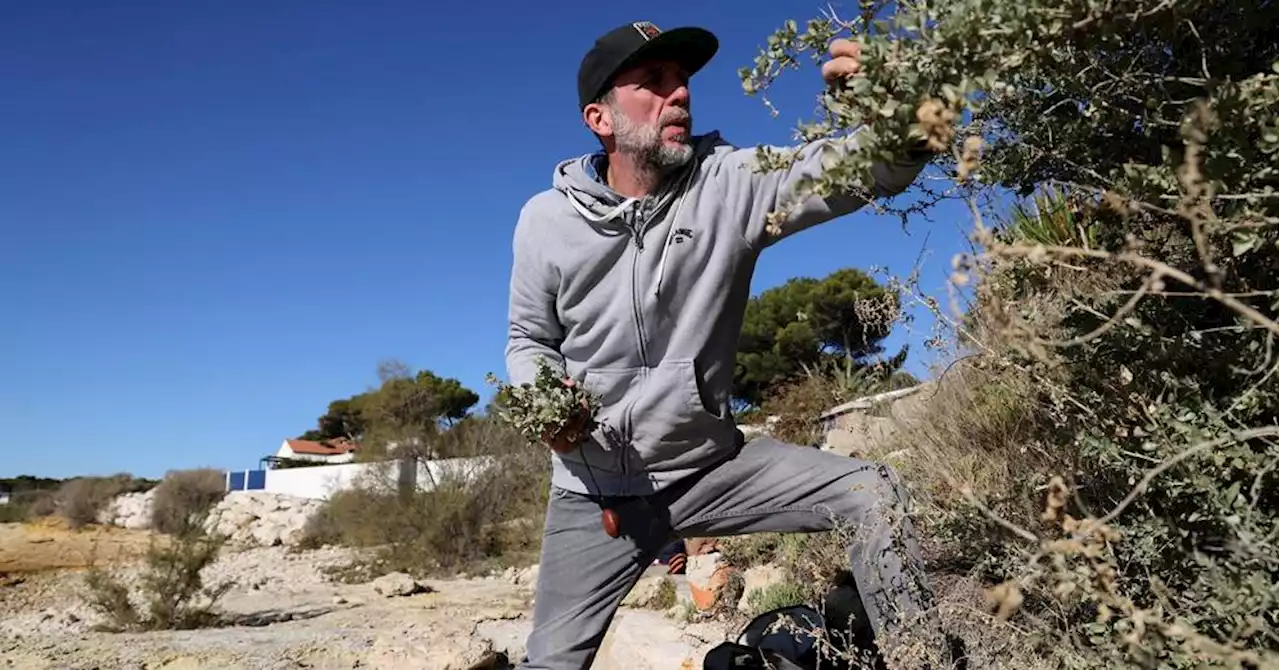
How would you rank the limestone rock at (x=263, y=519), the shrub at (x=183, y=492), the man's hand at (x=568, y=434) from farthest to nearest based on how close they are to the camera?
the shrub at (x=183, y=492)
the limestone rock at (x=263, y=519)
the man's hand at (x=568, y=434)

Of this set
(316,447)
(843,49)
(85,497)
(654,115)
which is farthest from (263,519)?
(843,49)

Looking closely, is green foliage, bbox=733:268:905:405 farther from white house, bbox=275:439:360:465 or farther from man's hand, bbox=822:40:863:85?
white house, bbox=275:439:360:465

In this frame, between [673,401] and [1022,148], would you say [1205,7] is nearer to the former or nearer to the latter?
[1022,148]

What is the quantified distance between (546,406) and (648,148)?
85 centimetres

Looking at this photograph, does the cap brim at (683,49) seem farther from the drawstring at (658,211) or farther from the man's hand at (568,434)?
the man's hand at (568,434)

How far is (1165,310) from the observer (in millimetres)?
1876

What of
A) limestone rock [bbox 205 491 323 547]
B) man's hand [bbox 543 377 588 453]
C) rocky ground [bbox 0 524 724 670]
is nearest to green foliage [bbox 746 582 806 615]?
rocky ground [bbox 0 524 724 670]

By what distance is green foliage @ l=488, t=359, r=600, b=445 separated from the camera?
2.68 meters

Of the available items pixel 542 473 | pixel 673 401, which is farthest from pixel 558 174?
pixel 542 473

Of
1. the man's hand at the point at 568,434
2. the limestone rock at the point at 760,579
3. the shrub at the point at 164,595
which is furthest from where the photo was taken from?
the shrub at the point at 164,595

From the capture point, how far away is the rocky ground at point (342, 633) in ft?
18.0

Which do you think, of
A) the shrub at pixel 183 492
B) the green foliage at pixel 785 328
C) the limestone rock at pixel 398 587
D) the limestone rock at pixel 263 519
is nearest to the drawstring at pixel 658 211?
the limestone rock at pixel 398 587

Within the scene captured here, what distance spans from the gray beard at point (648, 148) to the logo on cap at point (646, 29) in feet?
0.78

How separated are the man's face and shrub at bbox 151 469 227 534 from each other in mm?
29262
